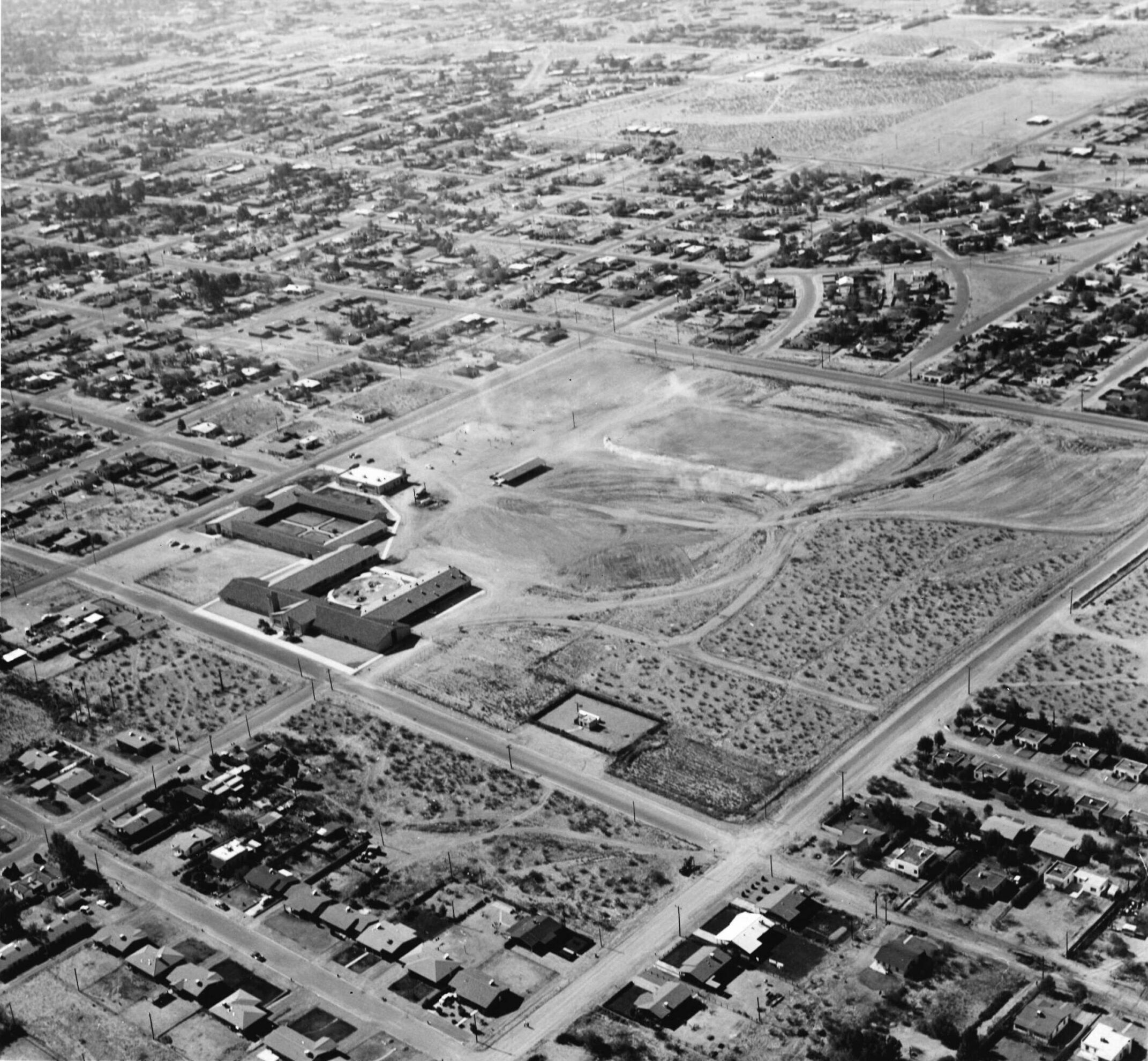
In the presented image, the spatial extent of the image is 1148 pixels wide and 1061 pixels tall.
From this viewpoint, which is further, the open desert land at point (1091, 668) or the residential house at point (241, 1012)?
the open desert land at point (1091, 668)

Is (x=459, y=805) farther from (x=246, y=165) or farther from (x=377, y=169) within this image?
(x=246, y=165)

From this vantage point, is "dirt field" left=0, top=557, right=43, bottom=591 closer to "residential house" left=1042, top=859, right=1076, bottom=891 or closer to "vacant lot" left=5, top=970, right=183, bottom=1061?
"vacant lot" left=5, top=970, right=183, bottom=1061

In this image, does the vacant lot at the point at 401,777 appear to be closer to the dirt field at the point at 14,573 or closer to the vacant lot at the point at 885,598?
the vacant lot at the point at 885,598

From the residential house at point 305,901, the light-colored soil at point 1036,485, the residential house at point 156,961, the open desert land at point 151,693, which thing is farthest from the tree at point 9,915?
the light-colored soil at point 1036,485

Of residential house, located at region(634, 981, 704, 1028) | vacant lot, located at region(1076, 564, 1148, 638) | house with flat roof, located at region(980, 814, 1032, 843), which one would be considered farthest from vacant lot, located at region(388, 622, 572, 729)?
vacant lot, located at region(1076, 564, 1148, 638)

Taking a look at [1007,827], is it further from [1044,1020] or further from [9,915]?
[9,915]

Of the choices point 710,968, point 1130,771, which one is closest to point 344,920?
point 710,968

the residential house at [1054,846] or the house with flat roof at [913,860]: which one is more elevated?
the house with flat roof at [913,860]
